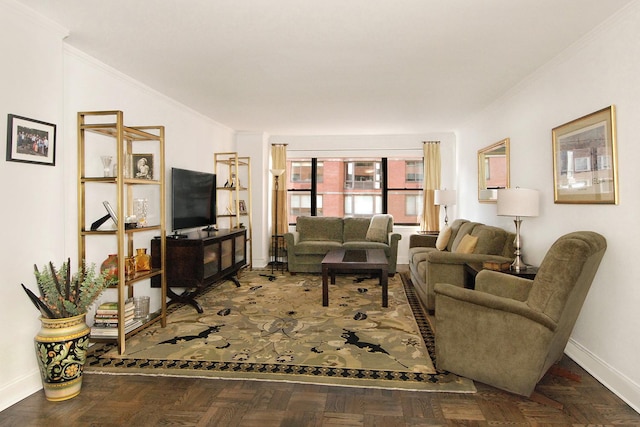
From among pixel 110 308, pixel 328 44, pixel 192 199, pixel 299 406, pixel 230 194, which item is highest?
pixel 328 44

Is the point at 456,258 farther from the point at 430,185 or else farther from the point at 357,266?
the point at 430,185

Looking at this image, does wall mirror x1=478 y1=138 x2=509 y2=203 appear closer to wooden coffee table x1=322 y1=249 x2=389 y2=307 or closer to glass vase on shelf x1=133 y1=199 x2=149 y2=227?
wooden coffee table x1=322 y1=249 x2=389 y2=307

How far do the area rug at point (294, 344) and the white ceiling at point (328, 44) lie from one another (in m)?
2.50

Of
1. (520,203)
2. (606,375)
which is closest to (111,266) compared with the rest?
(520,203)

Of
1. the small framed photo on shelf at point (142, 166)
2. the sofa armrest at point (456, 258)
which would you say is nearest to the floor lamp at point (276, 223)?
the small framed photo on shelf at point (142, 166)

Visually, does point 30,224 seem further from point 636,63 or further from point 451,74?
point 636,63

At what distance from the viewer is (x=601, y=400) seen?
234cm

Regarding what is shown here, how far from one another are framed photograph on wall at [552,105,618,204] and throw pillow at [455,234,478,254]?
42.7 inches

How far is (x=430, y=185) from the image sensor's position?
22.7ft

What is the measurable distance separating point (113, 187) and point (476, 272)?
3.51 m

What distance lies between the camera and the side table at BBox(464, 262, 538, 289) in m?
3.04

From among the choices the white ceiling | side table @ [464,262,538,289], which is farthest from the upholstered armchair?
the white ceiling

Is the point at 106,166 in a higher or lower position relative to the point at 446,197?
higher

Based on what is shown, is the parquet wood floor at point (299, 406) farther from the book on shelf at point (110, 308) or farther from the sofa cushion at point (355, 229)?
the sofa cushion at point (355, 229)
